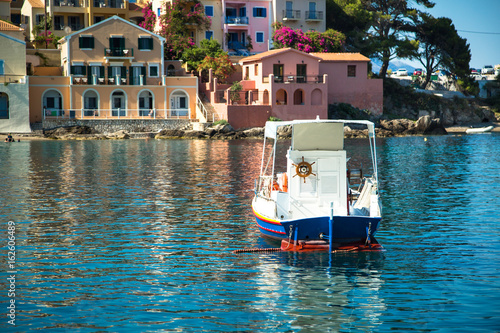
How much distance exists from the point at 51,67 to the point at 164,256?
59006mm

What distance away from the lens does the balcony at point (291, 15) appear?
82894 millimetres

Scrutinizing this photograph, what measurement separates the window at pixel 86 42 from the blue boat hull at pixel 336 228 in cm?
5653

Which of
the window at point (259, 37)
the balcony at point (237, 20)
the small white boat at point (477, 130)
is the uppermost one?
the balcony at point (237, 20)

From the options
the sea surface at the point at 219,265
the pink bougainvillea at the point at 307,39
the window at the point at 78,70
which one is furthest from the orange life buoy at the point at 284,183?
the pink bougainvillea at the point at 307,39

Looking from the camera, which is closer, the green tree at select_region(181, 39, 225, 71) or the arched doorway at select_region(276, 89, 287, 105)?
the arched doorway at select_region(276, 89, 287, 105)

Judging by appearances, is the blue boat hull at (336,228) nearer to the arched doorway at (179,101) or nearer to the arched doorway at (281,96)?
the arched doorway at (179,101)

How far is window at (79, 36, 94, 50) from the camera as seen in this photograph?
2734 inches

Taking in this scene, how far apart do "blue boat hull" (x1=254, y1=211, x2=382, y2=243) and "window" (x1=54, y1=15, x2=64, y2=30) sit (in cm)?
7230

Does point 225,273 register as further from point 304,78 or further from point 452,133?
point 452,133

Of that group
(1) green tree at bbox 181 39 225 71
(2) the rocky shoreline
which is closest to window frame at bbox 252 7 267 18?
(1) green tree at bbox 181 39 225 71

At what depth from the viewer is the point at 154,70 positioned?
7219 cm

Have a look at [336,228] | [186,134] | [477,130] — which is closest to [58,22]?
[186,134]

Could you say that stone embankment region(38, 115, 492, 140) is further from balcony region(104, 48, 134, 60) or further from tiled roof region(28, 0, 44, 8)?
tiled roof region(28, 0, 44, 8)

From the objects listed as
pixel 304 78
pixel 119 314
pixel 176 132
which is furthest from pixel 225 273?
pixel 304 78
